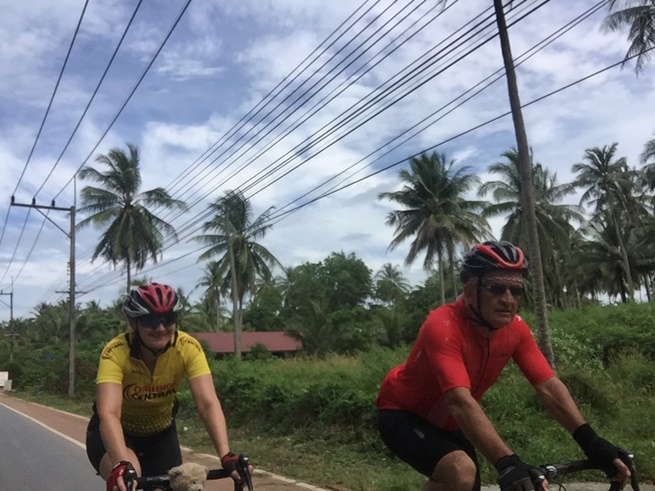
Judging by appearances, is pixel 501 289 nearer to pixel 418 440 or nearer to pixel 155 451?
pixel 418 440

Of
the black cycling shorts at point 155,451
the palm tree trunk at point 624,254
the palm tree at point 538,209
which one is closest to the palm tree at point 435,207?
the palm tree at point 538,209

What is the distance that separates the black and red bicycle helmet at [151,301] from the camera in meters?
3.46

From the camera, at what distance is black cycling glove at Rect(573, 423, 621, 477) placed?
2.80 m

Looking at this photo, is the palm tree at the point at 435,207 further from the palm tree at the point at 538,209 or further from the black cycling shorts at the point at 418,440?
the black cycling shorts at the point at 418,440

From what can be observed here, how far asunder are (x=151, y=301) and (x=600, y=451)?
2.21 m

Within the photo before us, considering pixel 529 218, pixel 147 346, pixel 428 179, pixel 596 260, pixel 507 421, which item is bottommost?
pixel 507 421

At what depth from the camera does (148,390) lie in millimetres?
3781

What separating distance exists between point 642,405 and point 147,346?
32.2 feet

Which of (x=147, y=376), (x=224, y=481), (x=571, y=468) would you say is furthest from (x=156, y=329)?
(x=224, y=481)

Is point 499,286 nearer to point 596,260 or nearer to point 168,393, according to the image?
point 168,393

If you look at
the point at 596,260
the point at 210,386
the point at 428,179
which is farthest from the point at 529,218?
the point at 596,260

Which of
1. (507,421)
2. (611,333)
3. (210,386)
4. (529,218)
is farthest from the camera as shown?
(611,333)

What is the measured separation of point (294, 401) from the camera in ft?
44.8

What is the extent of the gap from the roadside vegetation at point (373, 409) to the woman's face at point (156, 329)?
15.1ft
